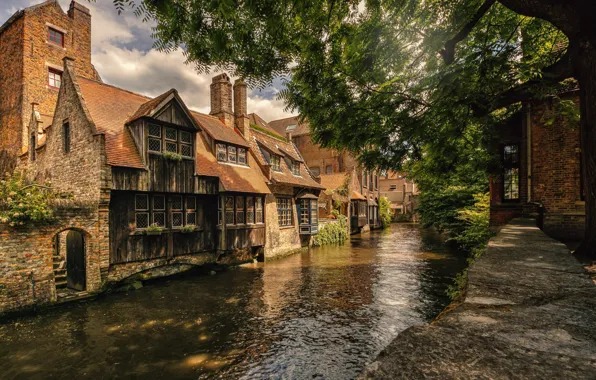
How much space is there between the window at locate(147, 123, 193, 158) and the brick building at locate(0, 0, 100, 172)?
1190cm

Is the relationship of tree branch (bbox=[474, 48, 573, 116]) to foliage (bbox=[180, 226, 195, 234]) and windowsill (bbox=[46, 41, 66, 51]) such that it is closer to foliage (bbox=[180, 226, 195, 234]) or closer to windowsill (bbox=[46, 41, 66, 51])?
foliage (bbox=[180, 226, 195, 234])

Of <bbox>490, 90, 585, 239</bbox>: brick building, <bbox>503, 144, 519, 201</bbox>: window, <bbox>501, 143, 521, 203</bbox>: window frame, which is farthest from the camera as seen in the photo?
<bbox>503, 144, 519, 201</bbox>: window

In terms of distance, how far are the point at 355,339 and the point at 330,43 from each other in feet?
23.0

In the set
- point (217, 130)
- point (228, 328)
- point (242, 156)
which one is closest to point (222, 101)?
point (217, 130)

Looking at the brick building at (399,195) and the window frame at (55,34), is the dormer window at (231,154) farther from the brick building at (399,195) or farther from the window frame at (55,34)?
the brick building at (399,195)

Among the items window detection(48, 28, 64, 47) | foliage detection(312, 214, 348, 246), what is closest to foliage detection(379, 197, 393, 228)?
foliage detection(312, 214, 348, 246)

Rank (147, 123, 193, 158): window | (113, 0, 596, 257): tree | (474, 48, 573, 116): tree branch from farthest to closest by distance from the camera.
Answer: (147, 123, 193, 158): window → (474, 48, 573, 116): tree branch → (113, 0, 596, 257): tree

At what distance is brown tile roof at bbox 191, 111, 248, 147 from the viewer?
55.7 ft

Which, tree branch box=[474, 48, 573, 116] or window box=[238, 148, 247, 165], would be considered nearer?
tree branch box=[474, 48, 573, 116]

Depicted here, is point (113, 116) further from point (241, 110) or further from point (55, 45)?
point (55, 45)

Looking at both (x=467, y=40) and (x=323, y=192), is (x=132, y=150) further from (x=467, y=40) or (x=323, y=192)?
(x=323, y=192)

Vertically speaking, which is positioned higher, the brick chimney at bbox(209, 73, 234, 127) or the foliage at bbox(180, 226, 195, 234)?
the brick chimney at bbox(209, 73, 234, 127)

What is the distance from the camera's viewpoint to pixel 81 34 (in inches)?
933

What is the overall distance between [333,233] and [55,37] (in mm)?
26934
